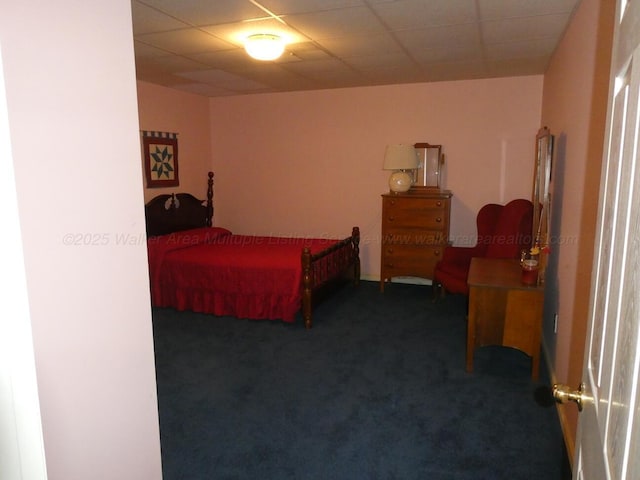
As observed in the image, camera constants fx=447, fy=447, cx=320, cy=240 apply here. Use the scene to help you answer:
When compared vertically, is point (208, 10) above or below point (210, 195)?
above

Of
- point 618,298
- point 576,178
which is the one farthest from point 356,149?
point 618,298

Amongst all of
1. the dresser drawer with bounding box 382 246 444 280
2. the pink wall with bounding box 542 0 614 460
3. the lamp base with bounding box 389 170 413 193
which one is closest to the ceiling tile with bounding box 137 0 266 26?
the pink wall with bounding box 542 0 614 460

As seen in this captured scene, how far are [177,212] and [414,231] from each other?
286 cm

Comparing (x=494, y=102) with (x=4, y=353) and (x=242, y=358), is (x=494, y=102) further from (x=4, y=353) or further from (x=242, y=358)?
(x=4, y=353)

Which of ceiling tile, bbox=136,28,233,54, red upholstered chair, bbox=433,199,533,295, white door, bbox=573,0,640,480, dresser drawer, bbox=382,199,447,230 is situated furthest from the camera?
dresser drawer, bbox=382,199,447,230

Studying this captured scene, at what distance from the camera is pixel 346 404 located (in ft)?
9.07

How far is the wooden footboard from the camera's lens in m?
4.00

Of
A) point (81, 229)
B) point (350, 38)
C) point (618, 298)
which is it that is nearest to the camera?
point (618, 298)

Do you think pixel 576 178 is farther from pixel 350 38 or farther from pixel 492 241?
pixel 350 38

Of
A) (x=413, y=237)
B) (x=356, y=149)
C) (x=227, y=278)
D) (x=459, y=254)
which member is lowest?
(x=227, y=278)

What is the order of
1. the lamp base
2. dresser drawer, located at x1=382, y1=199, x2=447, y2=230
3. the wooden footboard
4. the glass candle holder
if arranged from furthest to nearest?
the lamp base → dresser drawer, located at x1=382, y1=199, x2=447, y2=230 → the wooden footboard → the glass candle holder

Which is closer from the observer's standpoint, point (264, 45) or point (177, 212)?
point (264, 45)

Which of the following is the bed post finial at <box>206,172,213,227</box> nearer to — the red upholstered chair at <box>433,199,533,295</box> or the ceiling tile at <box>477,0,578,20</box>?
the red upholstered chair at <box>433,199,533,295</box>

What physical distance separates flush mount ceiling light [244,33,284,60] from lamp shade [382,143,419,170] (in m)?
2.06
